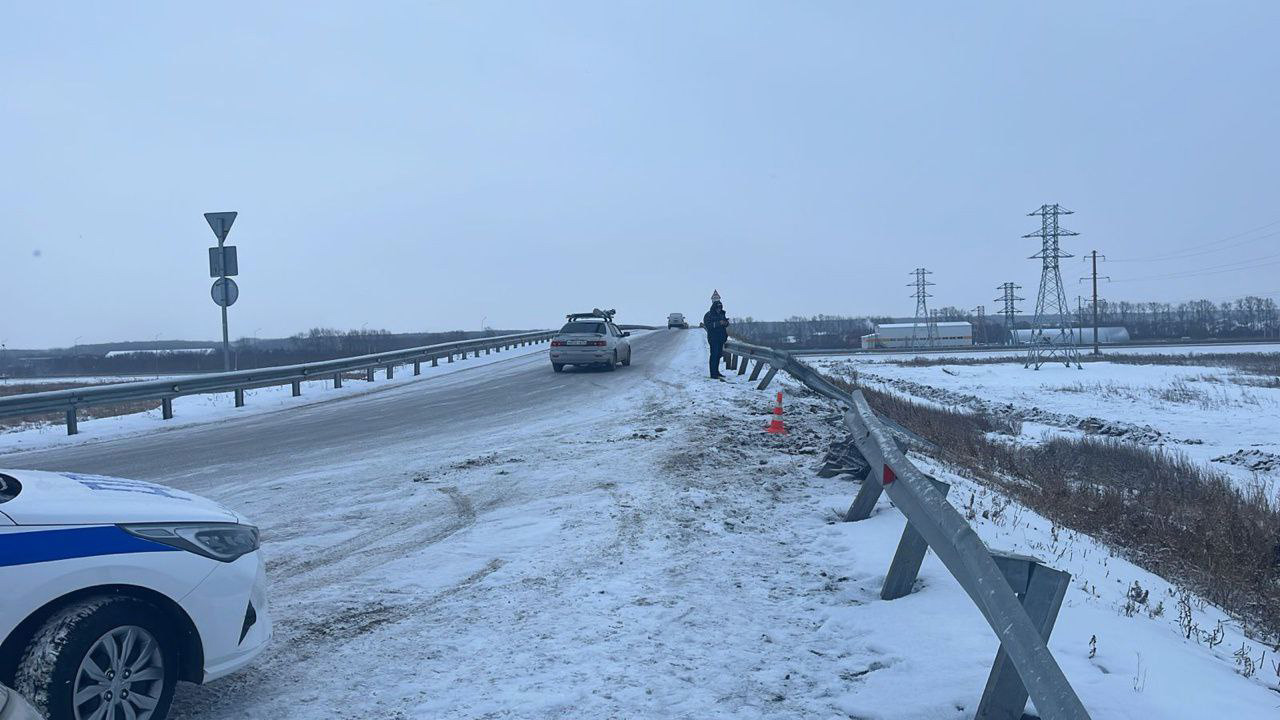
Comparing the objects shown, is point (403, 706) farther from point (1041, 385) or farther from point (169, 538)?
point (1041, 385)

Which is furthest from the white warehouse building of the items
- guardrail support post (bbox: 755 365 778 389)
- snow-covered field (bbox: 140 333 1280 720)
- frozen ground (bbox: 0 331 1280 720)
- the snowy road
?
snow-covered field (bbox: 140 333 1280 720)

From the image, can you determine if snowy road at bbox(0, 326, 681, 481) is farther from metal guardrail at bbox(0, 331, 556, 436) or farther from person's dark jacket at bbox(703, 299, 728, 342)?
person's dark jacket at bbox(703, 299, 728, 342)

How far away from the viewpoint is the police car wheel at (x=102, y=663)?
349cm

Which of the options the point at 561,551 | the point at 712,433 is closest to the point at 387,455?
the point at 712,433

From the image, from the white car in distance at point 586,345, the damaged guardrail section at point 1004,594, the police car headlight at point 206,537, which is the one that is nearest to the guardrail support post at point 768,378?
the white car in distance at point 586,345

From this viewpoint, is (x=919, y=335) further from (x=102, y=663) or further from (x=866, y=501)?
(x=102, y=663)

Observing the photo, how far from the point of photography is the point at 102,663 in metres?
3.67

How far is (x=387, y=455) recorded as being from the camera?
11914 mm

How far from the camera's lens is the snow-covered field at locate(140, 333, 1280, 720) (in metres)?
4.15

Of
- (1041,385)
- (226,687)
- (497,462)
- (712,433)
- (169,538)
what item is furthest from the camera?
(1041,385)

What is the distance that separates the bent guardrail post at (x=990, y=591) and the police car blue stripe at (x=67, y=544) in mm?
3628

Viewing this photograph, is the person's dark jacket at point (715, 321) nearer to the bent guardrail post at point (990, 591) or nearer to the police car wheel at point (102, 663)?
the bent guardrail post at point (990, 591)

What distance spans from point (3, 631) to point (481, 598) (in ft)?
9.26

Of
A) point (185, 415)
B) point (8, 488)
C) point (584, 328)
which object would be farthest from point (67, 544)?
point (584, 328)
